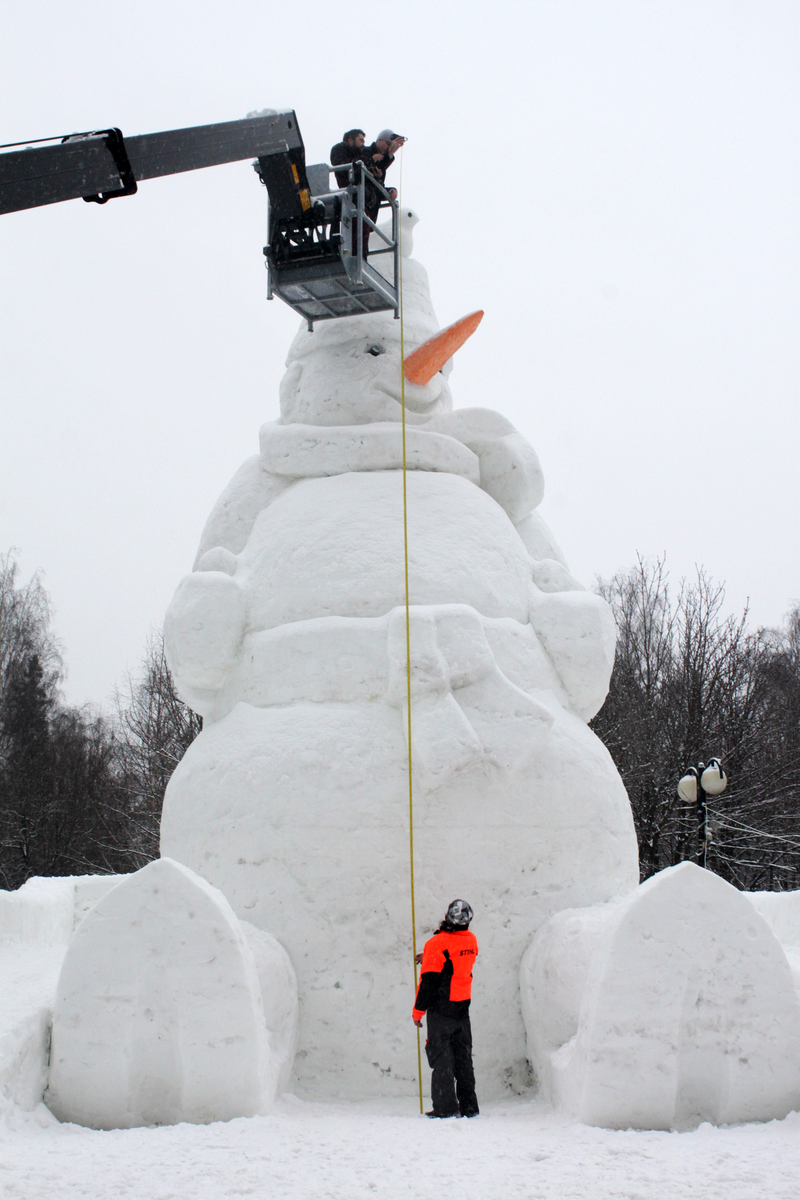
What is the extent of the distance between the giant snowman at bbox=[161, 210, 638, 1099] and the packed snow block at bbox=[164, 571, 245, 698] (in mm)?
12

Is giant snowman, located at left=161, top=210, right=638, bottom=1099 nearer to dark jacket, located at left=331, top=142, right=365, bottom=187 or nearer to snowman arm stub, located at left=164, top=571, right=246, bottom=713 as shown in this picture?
snowman arm stub, located at left=164, top=571, right=246, bottom=713

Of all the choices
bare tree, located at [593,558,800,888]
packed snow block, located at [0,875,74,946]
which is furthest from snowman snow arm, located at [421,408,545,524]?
bare tree, located at [593,558,800,888]

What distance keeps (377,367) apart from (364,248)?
68 centimetres

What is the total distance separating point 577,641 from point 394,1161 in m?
2.84

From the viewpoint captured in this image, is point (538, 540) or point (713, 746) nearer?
point (538, 540)

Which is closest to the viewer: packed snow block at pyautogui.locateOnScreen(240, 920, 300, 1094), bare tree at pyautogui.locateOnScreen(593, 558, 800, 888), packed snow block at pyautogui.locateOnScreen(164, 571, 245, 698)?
packed snow block at pyautogui.locateOnScreen(240, 920, 300, 1094)

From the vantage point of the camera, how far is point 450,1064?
175 inches

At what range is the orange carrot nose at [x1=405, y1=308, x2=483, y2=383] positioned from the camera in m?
6.07

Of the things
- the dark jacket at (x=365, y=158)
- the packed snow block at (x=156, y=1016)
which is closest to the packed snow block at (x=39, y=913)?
the packed snow block at (x=156, y=1016)

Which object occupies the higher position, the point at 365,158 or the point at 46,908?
the point at 365,158

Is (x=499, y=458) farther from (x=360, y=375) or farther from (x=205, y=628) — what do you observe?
(x=205, y=628)

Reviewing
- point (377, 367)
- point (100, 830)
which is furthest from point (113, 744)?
point (377, 367)

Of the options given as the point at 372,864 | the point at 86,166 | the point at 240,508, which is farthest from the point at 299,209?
Result: the point at 372,864

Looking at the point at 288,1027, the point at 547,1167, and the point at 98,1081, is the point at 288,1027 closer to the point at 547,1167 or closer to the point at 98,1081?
the point at 98,1081
